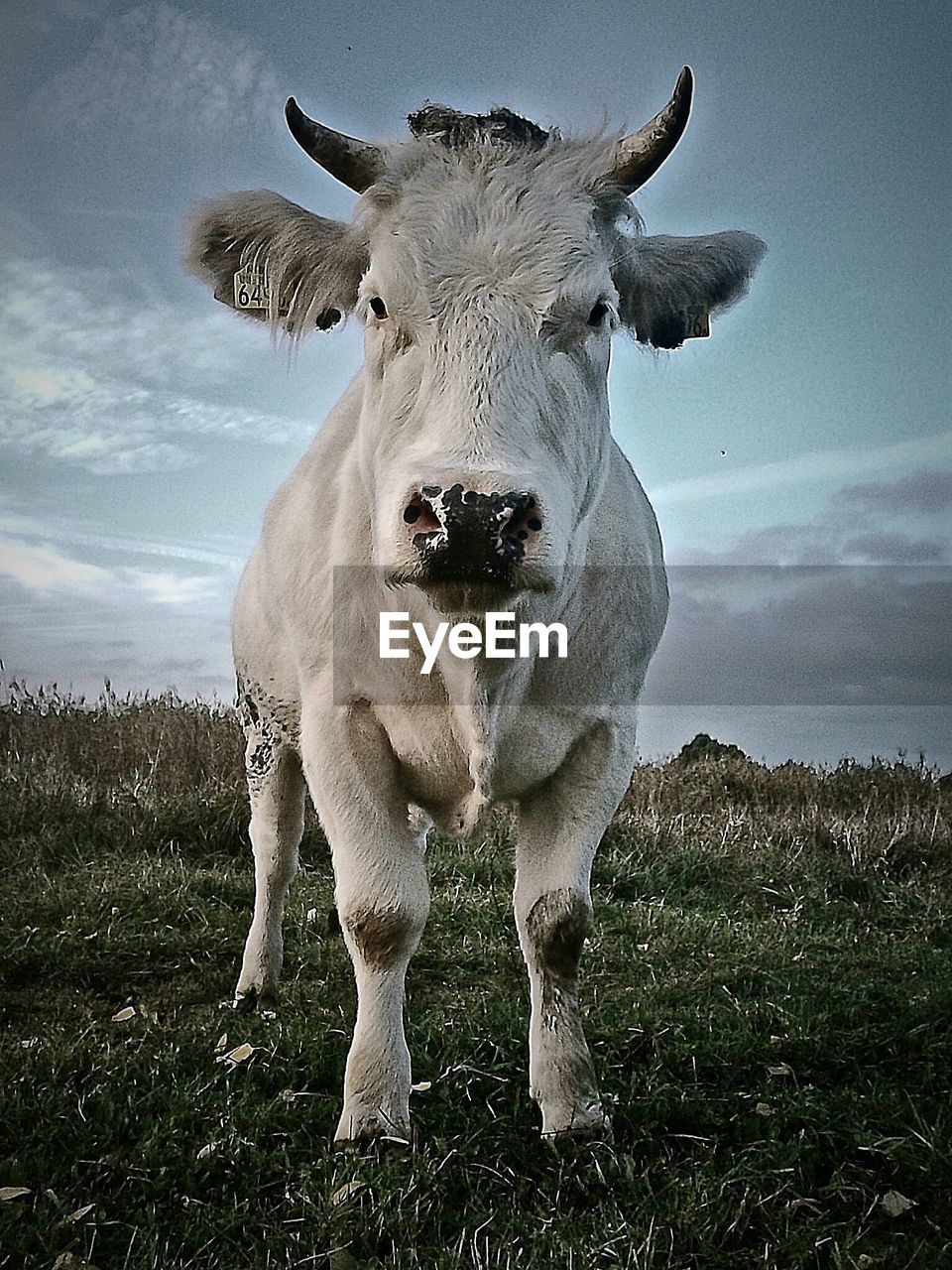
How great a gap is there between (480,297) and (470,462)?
0.61 metres

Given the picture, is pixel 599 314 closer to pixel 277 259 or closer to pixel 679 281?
pixel 679 281

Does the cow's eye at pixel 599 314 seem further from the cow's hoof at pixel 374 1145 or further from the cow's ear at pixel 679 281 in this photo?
the cow's hoof at pixel 374 1145

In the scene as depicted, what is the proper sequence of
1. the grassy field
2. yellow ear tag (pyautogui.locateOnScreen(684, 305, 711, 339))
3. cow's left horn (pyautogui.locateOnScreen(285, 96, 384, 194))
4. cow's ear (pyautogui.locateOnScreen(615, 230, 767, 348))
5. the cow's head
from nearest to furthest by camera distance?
the cow's head < the grassy field < cow's left horn (pyautogui.locateOnScreen(285, 96, 384, 194)) < cow's ear (pyautogui.locateOnScreen(615, 230, 767, 348)) < yellow ear tag (pyautogui.locateOnScreen(684, 305, 711, 339))

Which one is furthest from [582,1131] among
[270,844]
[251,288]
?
[251,288]

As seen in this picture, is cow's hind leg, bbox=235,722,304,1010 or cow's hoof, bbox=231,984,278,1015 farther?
cow's hind leg, bbox=235,722,304,1010

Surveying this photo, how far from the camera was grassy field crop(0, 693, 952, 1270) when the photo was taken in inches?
121

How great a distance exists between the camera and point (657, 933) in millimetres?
5914

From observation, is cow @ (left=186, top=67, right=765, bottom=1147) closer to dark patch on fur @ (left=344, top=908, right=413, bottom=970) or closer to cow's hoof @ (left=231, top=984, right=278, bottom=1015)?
dark patch on fur @ (left=344, top=908, right=413, bottom=970)

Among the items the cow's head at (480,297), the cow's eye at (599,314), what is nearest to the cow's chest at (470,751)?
the cow's head at (480,297)

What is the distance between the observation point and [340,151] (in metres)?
3.47

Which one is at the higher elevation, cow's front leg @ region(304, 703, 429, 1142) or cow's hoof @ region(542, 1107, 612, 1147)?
cow's front leg @ region(304, 703, 429, 1142)

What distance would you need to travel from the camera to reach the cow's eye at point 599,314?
3.21m

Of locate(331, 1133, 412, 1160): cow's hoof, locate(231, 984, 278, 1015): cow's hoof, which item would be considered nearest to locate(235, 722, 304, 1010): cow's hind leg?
locate(231, 984, 278, 1015): cow's hoof

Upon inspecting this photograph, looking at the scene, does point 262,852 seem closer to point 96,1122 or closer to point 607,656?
point 96,1122
